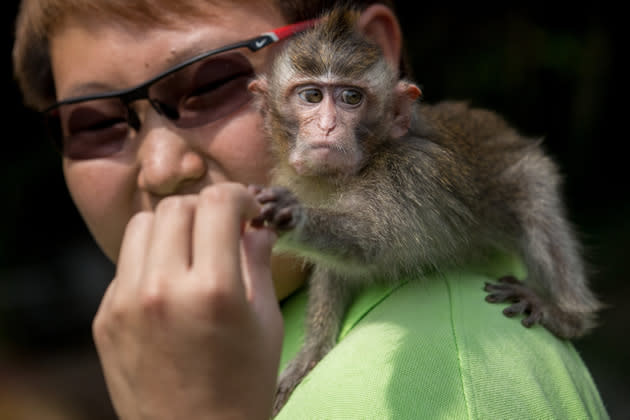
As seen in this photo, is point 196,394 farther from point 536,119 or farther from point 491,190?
point 536,119

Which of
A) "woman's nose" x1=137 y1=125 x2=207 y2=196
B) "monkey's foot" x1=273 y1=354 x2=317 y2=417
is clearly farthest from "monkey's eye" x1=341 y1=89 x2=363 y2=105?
"monkey's foot" x1=273 y1=354 x2=317 y2=417

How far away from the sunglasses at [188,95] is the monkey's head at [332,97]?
0.25ft

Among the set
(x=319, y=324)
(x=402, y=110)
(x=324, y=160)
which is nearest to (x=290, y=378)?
(x=319, y=324)

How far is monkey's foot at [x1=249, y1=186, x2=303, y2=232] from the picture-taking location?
1.20 metres

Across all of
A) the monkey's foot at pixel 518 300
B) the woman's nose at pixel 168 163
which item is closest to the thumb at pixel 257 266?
the woman's nose at pixel 168 163

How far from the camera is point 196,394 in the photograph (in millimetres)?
942

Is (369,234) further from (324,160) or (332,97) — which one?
(332,97)

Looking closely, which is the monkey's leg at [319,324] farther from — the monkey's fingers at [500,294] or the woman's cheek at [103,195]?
the woman's cheek at [103,195]

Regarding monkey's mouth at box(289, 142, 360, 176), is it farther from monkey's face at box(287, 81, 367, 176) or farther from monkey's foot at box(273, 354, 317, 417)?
monkey's foot at box(273, 354, 317, 417)

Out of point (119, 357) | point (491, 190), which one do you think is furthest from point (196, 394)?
point (491, 190)

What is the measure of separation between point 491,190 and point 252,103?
3.41ft

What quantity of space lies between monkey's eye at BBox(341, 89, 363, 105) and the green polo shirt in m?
0.66

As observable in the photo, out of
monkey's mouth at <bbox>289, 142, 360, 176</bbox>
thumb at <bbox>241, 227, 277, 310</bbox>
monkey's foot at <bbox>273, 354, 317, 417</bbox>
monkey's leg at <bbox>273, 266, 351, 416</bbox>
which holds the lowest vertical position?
monkey's foot at <bbox>273, 354, 317, 417</bbox>

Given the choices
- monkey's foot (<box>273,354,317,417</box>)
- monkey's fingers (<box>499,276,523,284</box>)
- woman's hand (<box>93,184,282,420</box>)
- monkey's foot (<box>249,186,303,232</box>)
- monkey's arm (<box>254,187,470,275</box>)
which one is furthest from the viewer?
monkey's fingers (<box>499,276,523,284</box>)
